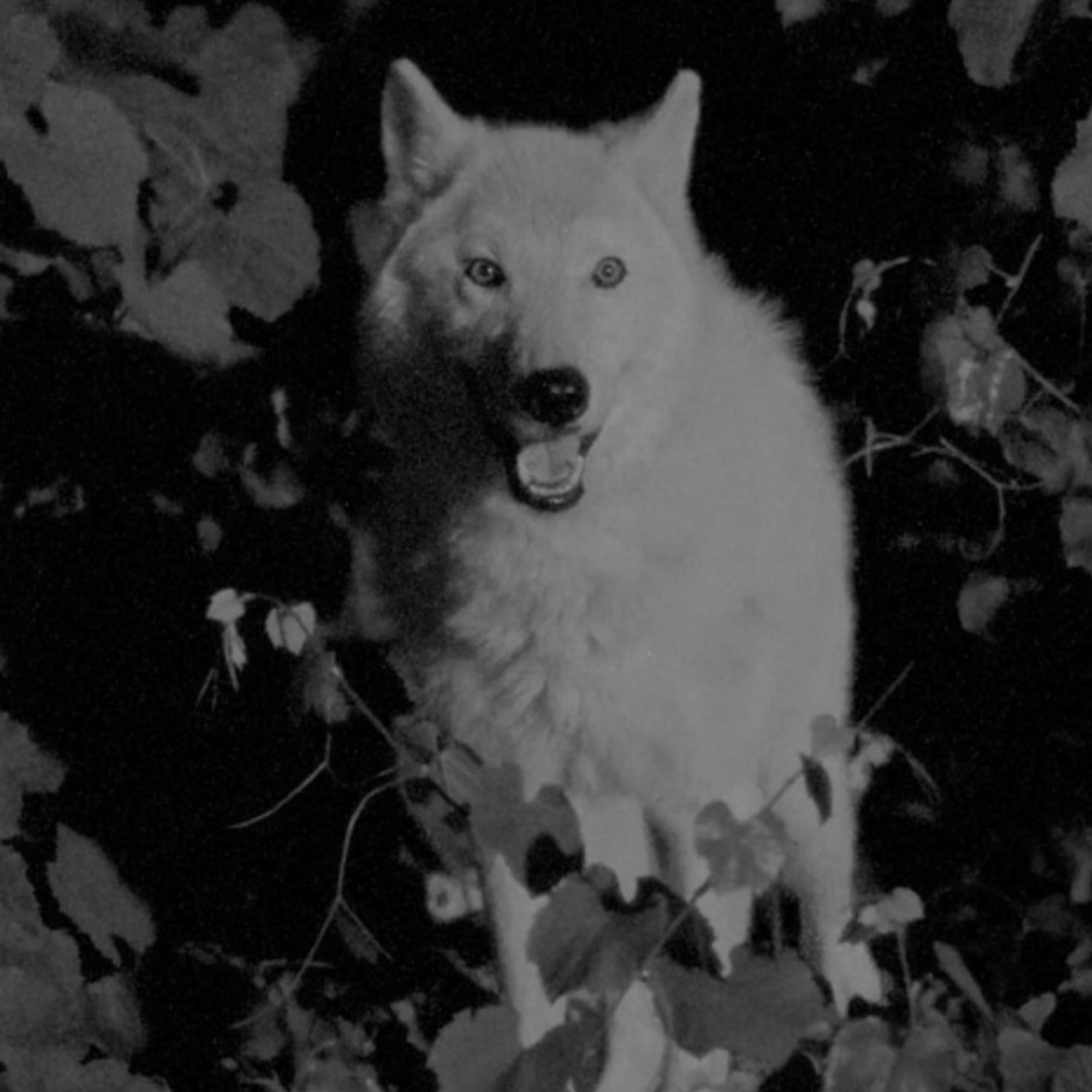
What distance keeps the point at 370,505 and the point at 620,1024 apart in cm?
119

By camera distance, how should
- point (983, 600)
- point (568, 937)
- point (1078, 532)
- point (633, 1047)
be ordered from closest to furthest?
point (568, 937) → point (1078, 532) → point (983, 600) → point (633, 1047)

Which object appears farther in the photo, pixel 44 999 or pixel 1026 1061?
pixel 44 999

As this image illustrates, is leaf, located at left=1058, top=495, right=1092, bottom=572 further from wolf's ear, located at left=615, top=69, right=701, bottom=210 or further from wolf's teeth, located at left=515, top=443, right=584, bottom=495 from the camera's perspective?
wolf's ear, located at left=615, top=69, right=701, bottom=210

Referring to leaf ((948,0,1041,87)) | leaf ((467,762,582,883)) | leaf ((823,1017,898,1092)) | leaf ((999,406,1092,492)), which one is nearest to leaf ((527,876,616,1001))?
leaf ((467,762,582,883))

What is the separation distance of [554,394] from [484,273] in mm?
422

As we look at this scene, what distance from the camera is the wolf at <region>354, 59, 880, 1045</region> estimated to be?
10.6 feet

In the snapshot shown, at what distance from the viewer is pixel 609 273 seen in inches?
127

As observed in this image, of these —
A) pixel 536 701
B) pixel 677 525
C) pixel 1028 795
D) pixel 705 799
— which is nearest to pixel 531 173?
pixel 677 525

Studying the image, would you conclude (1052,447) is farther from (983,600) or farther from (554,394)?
(554,394)

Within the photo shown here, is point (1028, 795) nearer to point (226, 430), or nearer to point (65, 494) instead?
point (226, 430)

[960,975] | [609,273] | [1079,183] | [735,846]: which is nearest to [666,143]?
[609,273]

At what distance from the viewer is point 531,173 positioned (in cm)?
333

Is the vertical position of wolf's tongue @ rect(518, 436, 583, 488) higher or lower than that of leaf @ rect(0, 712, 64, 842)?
higher

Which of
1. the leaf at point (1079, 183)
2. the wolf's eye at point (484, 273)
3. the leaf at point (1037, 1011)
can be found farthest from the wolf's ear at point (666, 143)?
the leaf at point (1037, 1011)
